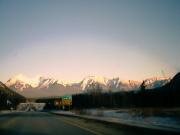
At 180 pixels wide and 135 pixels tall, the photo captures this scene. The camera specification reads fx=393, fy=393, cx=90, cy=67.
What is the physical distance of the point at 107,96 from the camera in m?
180

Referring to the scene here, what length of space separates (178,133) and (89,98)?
166453 millimetres

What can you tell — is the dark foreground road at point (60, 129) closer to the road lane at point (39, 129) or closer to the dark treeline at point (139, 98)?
the road lane at point (39, 129)

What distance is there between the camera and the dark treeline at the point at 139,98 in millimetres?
110875

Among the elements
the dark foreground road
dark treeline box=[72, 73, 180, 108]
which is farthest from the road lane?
dark treeline box=[72, 73, 180, 108]

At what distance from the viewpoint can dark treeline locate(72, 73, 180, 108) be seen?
111 meters

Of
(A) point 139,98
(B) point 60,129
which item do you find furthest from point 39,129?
(A) point 139,98

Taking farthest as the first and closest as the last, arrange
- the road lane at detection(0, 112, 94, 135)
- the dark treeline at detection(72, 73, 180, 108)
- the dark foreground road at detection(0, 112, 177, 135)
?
the dark treeline at detection(72, 73, 180, 108), the dark foreground road at detection(0, 112, 177, 135), the road lane at detection(0, 112, 94, 135)

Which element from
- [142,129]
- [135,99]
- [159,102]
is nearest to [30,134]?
[142,129]

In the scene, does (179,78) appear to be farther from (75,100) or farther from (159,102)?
(75,100)

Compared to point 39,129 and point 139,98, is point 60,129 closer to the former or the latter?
point 39,129

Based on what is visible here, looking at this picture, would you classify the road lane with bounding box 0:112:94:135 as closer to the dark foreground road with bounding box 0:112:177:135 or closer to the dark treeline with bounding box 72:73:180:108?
the dark foreground road with bounding box 0:112:177:135

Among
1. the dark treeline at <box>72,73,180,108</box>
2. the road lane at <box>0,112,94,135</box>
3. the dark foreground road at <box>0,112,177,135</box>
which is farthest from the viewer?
the dark treeline at <box>72,73,180,108</box>

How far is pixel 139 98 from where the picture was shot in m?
130

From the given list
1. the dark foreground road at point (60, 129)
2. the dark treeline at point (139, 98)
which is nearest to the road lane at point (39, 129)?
the dark foreground road at point (60, 129)
